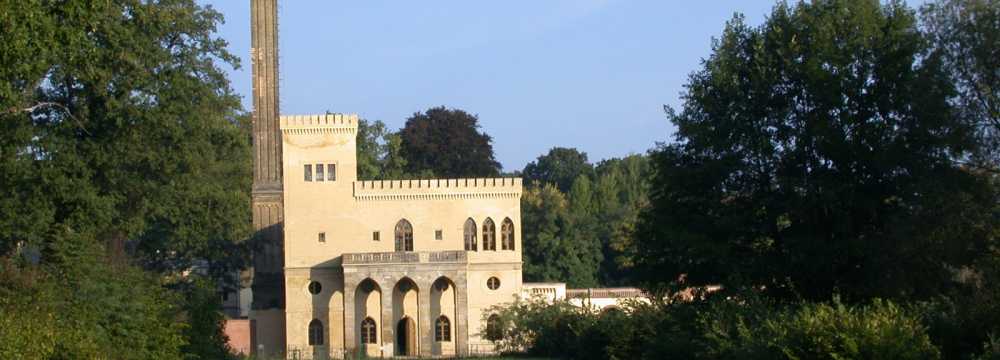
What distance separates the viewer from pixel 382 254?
5709 centimetres

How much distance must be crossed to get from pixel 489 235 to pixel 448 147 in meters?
17.8

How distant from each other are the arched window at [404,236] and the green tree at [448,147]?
16.8 meters

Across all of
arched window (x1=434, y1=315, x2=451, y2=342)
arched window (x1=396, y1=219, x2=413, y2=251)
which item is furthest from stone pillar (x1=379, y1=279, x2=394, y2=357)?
arched window (x1=396, y1=219, x2=413, y2=251)

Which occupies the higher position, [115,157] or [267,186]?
[267,186]

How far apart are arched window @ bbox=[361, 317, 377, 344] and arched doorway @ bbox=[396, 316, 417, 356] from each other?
0.92m

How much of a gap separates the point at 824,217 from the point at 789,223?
4.29 ft

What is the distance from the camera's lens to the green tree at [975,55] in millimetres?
29047

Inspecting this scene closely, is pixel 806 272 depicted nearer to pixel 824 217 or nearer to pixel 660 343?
pixel 824 217

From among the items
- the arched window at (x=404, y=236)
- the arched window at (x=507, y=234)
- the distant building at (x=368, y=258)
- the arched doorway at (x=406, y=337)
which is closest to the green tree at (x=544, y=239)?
the distant building at (x=368, y=258)

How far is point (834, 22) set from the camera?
1319 inches

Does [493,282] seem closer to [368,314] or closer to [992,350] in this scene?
[368,314]

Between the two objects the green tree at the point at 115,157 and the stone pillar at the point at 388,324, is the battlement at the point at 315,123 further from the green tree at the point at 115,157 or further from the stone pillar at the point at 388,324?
the green tree at the point at 115,157

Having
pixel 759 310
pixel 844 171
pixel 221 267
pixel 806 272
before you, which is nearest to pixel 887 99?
pixel 844 171

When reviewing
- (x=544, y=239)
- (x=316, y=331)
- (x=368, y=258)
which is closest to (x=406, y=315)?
(x=368, y=258)
